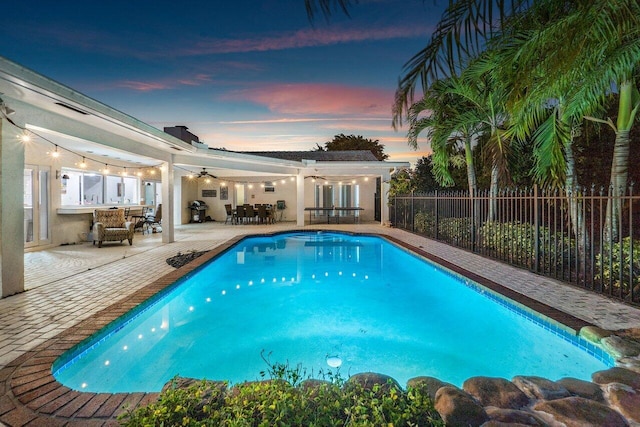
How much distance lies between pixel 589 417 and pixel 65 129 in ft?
24.8

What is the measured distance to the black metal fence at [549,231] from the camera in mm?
4562

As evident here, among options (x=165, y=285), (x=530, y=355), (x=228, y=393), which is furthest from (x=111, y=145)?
(x=530, y=355)

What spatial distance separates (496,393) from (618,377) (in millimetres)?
1084

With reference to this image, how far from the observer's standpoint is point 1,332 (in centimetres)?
343

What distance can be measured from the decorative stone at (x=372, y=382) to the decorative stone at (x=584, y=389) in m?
1.28

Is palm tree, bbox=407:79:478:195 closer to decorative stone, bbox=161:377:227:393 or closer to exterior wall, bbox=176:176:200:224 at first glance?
decorative stone, bbox=161:377:227:393

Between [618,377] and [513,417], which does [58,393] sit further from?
[618,377]

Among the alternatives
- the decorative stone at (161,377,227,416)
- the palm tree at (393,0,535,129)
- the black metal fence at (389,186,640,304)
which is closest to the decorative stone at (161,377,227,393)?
the decorative stone at (161,377,227,416)

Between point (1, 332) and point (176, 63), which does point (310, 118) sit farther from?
point (1, 332)

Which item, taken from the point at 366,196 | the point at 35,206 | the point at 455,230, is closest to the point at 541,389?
the point at 455,230

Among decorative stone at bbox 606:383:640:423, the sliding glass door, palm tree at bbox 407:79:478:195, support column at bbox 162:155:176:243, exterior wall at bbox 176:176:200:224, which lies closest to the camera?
decorative stone at bbox 606:383:640:423

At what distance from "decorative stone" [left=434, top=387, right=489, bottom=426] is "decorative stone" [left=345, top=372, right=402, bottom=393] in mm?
312

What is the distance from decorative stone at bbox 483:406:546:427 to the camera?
207 centimetres

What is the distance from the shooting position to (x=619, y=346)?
3064mm
